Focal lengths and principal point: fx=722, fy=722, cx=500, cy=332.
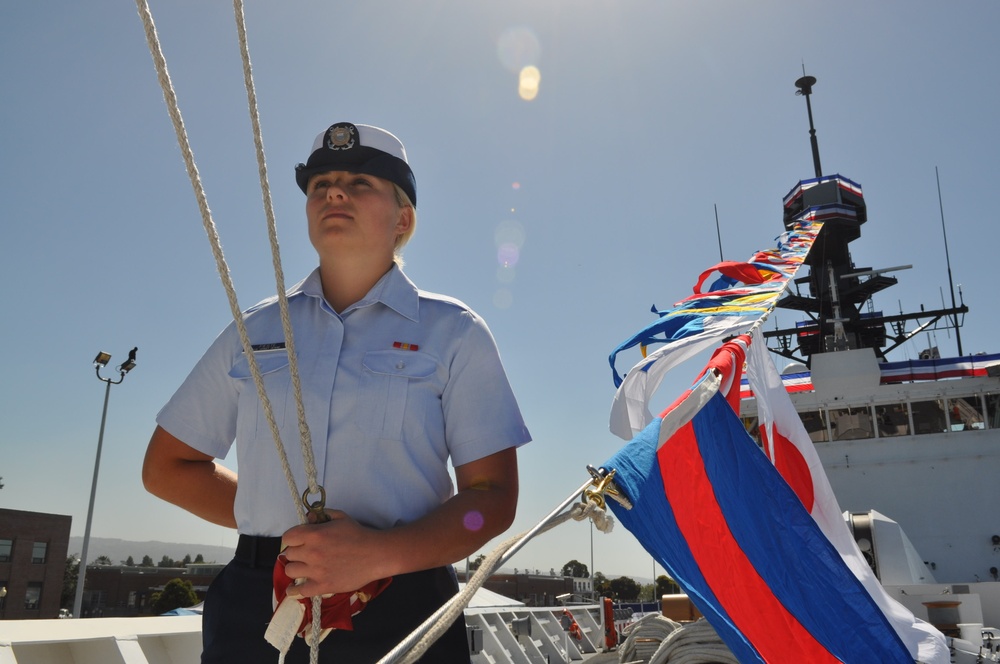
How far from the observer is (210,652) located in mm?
1491

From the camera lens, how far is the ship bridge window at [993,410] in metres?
12.6

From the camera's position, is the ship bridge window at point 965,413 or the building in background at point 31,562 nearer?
the ship bridge window at point 965,413

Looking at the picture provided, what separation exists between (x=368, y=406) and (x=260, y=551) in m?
0.38

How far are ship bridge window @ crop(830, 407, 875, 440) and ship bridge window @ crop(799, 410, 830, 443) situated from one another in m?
0.17

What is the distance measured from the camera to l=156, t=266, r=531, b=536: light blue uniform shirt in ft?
4.88

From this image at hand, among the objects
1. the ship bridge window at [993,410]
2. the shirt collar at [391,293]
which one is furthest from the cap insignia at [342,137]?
the ship bridge window at [993,410]

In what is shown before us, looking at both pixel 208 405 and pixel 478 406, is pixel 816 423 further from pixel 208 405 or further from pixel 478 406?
pixel 208 405

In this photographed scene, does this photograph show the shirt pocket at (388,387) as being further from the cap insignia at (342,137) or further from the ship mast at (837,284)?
the ship mast at (837,284)

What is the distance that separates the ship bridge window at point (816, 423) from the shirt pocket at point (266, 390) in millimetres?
13624

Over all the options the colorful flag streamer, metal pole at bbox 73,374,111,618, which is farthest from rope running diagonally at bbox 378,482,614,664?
metal pole at bbox 73,374,111,618

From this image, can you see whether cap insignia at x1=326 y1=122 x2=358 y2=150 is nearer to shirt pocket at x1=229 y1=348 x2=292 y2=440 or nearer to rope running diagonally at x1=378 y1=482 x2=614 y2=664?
shirt pocket at x1=229 y1=348 x2=292 y2=440

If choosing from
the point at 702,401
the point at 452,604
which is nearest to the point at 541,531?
the point at 452,604

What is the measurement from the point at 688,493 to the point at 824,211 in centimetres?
1828

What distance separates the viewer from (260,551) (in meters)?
1.52
